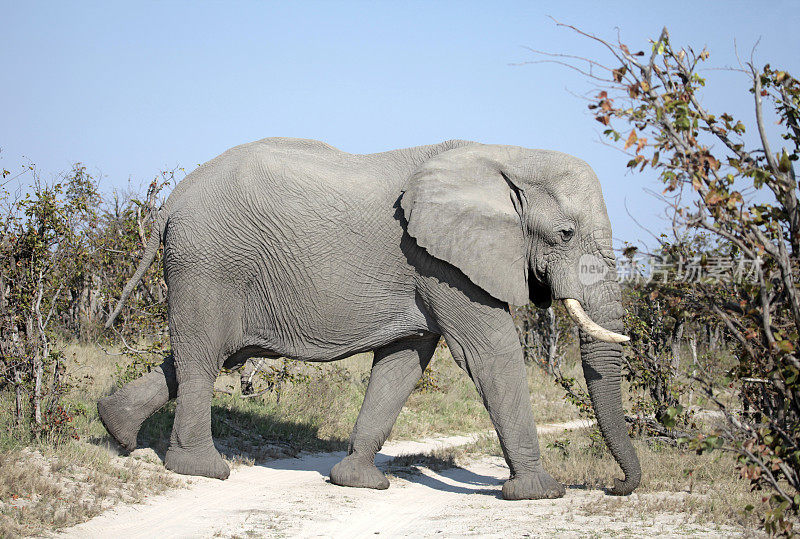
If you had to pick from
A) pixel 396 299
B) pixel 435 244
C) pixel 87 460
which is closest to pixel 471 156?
pixel 435 244

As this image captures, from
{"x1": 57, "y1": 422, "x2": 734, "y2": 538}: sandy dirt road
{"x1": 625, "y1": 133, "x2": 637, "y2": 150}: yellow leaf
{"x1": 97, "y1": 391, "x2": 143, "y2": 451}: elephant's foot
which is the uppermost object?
{"x1": 625, "y1": 133, "x2": 637, "y2": 150}: yellow leaf

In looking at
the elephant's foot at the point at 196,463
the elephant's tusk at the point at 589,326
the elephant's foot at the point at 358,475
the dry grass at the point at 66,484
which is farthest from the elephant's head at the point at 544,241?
the dry grass at the point at 66,484

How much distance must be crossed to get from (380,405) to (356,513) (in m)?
1.50

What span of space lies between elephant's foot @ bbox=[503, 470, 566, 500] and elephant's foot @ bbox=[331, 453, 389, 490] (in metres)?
1.34

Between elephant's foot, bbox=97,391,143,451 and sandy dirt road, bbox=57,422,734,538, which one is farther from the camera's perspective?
elephant's foot, bbox=97,391,143,451

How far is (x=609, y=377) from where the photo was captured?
738 centimetres

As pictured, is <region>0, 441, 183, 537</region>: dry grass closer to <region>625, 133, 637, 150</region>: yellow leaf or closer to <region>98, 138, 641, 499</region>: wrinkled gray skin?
<region>98, 138, 641, 499</region>: wrinkled gray skin

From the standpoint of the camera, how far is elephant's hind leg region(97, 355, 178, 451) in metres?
8.22

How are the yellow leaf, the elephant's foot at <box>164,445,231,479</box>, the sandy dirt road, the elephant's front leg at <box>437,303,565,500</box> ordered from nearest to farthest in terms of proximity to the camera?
the yellow leaf < the sandy dirt road < the elephant's front leg at <box>437,303,565,500</box> < the elephant's foot at <box>164,445,231,479</box>

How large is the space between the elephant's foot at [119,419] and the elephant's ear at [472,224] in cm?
359

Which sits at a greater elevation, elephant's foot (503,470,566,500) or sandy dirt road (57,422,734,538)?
elephant's foot (503,470,566,500)

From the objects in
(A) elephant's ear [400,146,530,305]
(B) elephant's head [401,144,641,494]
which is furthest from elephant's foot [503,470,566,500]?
(A) elephant's ear [400,146,530,305]

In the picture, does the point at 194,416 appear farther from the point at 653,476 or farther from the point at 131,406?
the point at 653,476

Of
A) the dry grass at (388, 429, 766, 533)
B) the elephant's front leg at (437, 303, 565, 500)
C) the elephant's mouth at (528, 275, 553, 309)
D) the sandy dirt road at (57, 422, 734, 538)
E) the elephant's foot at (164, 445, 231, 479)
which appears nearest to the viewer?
the sandy dirt road at (57, 422, 734, 538)
